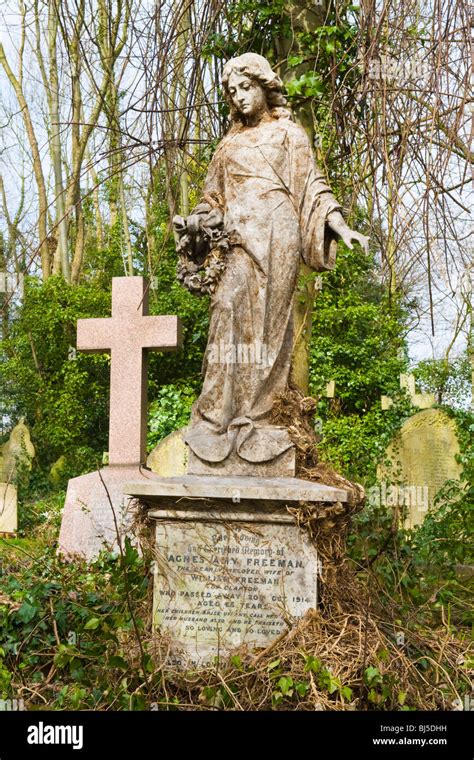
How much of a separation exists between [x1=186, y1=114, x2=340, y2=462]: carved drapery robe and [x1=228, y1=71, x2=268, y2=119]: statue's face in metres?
0.12

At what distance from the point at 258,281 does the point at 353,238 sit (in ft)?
1.74

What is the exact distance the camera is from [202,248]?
187 inches

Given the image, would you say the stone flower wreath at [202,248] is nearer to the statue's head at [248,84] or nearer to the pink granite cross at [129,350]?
the statue's head at [248,84]

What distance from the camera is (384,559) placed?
5.55 metres

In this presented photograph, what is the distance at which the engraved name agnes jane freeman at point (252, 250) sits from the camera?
456 cm

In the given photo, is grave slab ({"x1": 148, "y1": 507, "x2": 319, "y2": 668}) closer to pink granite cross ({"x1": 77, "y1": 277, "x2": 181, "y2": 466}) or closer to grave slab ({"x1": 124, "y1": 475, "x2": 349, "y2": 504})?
grave slab ({"x1": 124, "y1": 475, "x2": 349, "y2": 504})

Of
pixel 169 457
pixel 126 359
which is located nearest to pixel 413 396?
pixel 169 457

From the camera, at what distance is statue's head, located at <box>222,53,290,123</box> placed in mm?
4820

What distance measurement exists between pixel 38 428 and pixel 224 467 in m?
10.8

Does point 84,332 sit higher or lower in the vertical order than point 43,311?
lower

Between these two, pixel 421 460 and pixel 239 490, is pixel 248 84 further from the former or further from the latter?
pixel 421 460
